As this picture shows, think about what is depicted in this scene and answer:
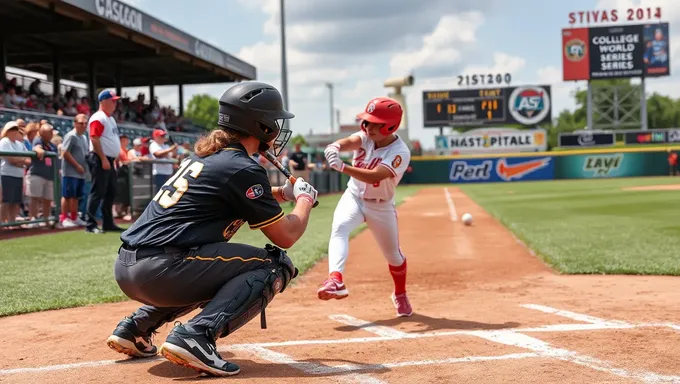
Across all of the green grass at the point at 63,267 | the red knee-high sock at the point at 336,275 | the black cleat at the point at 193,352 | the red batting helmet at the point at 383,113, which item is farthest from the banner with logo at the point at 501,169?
the black cleat at the point at 193,352

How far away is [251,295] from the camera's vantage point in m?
3.74

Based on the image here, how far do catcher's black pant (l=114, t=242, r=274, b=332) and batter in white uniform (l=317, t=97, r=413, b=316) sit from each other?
5.12ft

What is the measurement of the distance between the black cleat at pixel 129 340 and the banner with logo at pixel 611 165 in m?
49.0

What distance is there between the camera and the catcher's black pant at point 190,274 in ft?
12.0

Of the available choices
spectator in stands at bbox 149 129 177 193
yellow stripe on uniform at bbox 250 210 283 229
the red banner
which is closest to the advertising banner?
the red banner

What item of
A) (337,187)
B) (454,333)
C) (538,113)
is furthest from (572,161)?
(454,333)

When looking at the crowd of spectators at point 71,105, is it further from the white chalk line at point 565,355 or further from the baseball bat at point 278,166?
the white chalk line at point 565,355

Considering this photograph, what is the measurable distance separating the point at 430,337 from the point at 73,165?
832 centimetres

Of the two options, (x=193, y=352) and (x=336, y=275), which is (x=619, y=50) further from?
(x=193, y=352)

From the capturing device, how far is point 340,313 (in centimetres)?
577

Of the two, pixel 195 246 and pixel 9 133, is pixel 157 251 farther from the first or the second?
pixel 9 133

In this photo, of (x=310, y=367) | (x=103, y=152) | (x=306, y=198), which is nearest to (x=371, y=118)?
(x=306, y=198)

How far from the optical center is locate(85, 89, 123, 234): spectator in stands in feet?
33.5

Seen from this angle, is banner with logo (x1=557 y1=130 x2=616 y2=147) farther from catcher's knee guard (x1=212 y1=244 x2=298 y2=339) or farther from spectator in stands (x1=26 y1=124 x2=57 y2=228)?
catcher's knee guard (x1=212 y1=244 x2=298 y2=339)
